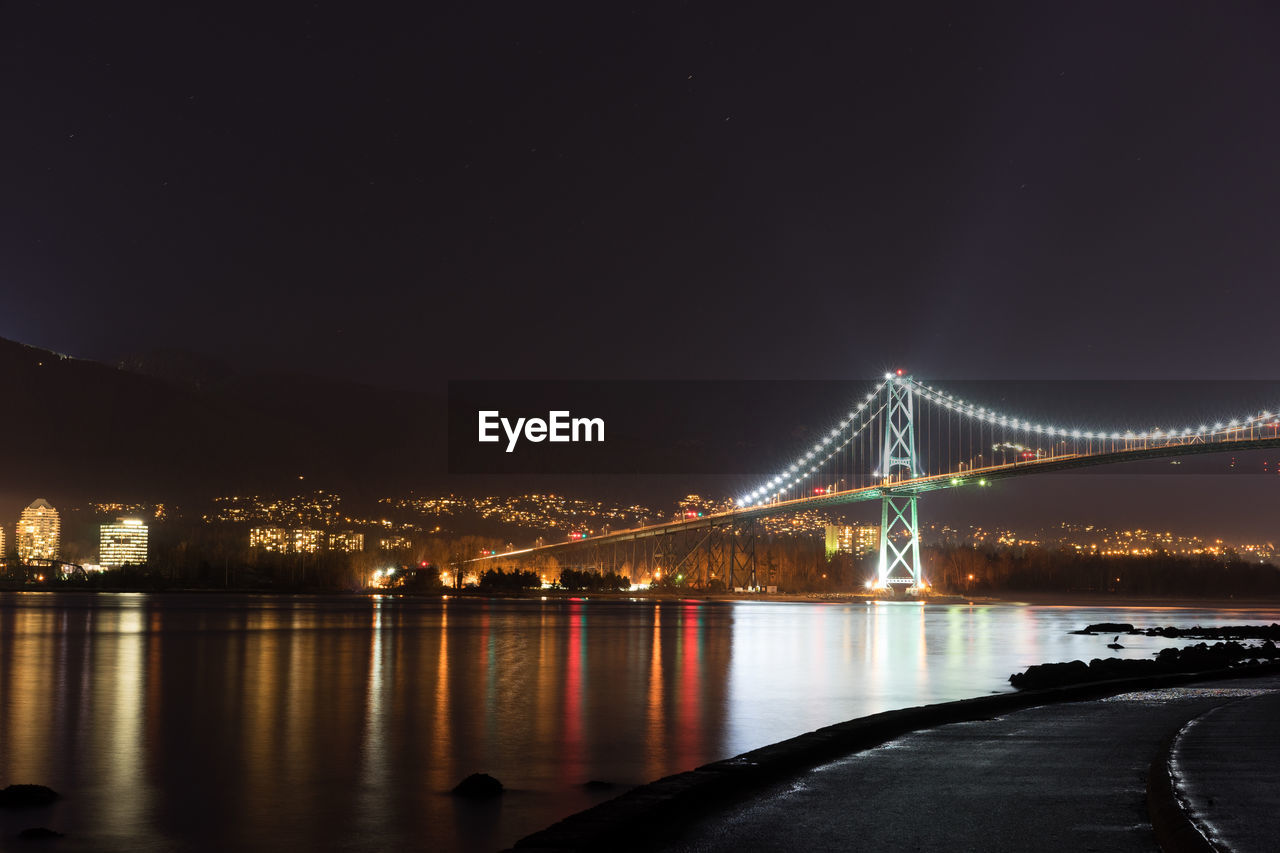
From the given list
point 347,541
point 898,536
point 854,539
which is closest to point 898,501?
point 898,536

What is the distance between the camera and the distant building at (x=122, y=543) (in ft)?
563

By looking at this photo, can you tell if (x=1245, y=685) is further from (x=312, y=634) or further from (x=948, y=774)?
(x=312, y=634)

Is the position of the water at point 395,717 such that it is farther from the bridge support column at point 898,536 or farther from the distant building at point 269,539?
the distant building at point 269,539

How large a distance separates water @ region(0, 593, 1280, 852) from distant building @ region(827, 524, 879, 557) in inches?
2773

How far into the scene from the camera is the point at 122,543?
178m

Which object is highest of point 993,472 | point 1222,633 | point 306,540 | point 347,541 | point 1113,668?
point 993,472

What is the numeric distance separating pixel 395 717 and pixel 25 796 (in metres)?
6.65

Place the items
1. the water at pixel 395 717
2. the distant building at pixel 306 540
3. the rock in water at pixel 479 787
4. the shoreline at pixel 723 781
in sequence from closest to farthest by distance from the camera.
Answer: the shoreline at pixel 723 781 → the water at pixel 395 717 → the rock in water at pixel 479 787 → the distant building at pixel 306 540

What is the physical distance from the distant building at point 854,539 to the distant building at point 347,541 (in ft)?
195

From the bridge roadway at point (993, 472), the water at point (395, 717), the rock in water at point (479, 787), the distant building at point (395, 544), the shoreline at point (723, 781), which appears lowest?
the water at point (395, 717)

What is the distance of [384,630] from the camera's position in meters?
42.1

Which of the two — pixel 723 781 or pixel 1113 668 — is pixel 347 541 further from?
pixel 723 781

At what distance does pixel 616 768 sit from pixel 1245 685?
7.53 metres

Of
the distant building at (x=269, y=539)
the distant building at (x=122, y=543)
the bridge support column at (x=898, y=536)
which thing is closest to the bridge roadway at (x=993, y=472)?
the bridge support column at (x=898, y=536)
